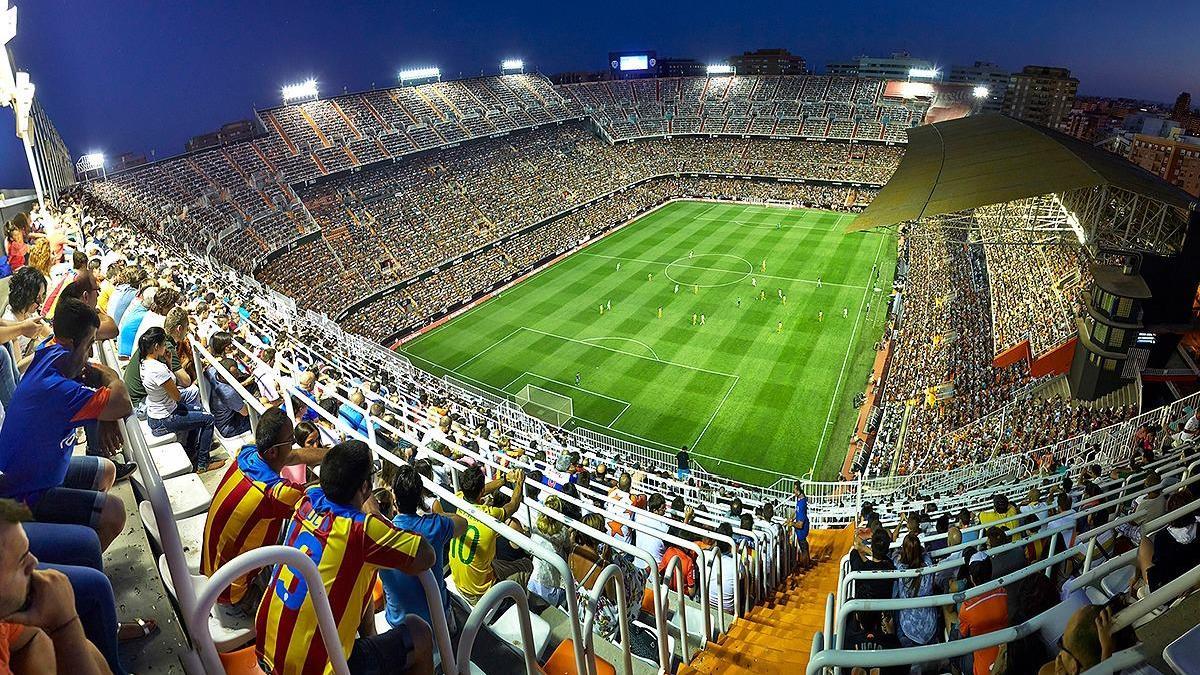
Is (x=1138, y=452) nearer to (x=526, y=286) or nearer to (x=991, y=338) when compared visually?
(x=991, y=338)

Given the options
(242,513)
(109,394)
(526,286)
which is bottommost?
(242,513)

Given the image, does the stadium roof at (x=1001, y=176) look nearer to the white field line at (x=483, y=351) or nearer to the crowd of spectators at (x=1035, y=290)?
the crowd of spectators at (x=1035, y=290)

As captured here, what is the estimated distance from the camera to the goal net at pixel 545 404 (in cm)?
2381

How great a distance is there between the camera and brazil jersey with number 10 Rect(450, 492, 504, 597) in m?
4.22

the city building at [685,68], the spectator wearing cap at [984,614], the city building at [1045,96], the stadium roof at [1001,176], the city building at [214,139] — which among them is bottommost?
the spectator wearing cap at [984,614]

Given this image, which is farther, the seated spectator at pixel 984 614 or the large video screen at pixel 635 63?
the large video screen at pixel 635 63

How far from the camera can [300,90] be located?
1898 inches

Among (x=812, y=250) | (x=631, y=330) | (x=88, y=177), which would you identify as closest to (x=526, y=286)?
(x=631, y=330)

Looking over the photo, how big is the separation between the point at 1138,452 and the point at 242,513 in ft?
49.5

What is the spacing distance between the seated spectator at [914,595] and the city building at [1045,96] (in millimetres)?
138157

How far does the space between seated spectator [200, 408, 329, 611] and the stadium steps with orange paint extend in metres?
2.81

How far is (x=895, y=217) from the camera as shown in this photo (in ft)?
47.1

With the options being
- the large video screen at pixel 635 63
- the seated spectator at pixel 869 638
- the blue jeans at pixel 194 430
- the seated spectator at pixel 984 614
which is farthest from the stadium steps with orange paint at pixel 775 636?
the large video screen at pixel 635 63

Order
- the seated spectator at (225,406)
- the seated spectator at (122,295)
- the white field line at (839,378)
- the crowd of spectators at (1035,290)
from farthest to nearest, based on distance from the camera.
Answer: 1. the white field line at (839,378)
2. the crowd of spectators at (1035,290)
3. the seated spectator at (122,295)
4. the seated spectator at (225,406)
